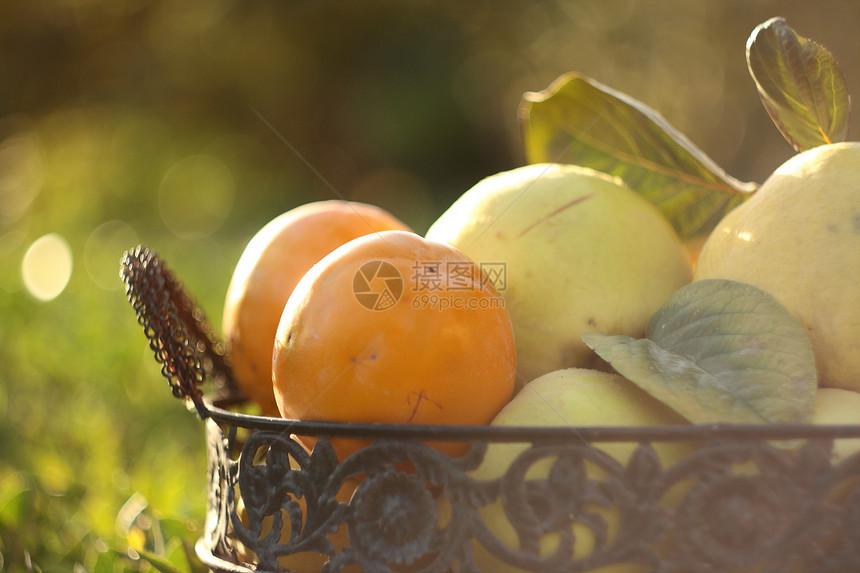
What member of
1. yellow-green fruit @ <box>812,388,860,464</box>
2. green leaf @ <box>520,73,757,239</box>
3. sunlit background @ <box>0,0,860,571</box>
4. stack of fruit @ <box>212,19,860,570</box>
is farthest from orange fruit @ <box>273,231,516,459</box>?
sunlit background @ <box>0,0,860,571</box>

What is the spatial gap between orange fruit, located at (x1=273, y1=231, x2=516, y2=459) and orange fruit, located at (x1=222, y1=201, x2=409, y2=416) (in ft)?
0.56

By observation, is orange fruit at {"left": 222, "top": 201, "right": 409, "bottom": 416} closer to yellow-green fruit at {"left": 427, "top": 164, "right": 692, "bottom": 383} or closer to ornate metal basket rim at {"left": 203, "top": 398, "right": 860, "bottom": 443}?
yellow-green fruit at {"left": 427, "top": 164, "right": 692, "bottom": 383}

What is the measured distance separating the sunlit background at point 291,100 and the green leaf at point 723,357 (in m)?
1.41

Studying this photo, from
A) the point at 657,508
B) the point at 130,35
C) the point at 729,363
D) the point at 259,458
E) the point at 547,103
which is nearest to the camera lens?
the point at 657,508

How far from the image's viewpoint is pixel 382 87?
4438 millimetres

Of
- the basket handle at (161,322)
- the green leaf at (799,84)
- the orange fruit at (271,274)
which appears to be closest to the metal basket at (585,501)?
the basket handle at (161,322)

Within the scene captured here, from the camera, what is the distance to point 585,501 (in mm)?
458

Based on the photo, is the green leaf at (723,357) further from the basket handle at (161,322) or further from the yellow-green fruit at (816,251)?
the basket handle at (161,322)

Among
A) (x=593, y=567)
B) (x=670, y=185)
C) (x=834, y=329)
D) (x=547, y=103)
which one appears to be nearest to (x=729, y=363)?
(x=834, y=329)

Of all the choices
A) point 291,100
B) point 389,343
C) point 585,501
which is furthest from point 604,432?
point 291,100

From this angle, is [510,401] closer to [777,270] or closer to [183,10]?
[777,270]

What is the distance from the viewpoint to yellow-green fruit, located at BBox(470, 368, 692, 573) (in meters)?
0.52

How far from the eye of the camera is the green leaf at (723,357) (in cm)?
52

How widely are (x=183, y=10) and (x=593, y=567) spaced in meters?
4.84
